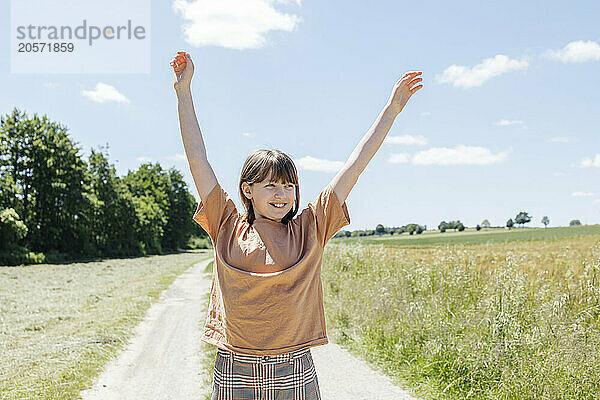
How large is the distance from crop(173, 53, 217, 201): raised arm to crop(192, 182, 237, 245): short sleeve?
28 mm

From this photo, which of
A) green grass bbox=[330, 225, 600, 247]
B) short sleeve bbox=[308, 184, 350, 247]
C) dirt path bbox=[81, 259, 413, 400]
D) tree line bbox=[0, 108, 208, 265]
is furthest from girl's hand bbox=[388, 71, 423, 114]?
tree line bbox=[0, 108, 208, 265]

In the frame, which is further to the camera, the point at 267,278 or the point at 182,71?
the point at 182,71

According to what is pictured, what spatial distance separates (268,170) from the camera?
240cm

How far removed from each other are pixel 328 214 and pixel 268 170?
0.36 meters

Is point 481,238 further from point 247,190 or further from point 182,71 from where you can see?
point 182,71

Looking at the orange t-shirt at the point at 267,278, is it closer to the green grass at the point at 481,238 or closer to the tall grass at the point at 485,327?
the tall grass at the point at 485,327

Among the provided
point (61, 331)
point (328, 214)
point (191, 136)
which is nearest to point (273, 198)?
point (328, 214)

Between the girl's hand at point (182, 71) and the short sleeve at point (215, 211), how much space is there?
21.0 inches

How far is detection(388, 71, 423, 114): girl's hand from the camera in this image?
259 centimetres

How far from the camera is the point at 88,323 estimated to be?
10.6 m

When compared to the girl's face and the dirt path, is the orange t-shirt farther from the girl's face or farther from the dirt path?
the dirt path

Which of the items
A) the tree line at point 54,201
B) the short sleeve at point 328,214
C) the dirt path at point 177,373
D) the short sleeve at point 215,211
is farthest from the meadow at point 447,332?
the tree line at point 54,201

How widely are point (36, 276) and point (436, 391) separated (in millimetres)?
21770

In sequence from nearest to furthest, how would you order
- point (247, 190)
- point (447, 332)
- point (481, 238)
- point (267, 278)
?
point (267, 278)
point (247, 190)
point (447, 332)
point (481, 238)
